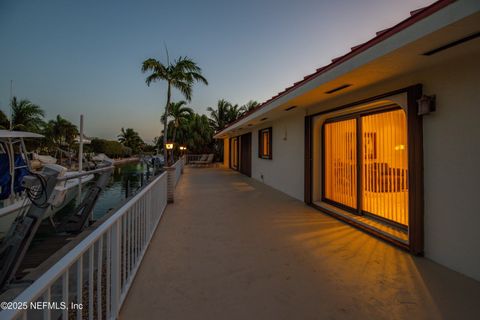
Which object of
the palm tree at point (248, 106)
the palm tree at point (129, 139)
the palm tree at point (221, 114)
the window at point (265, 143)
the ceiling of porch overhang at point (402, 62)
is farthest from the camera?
the palm tree at point (129, 139)

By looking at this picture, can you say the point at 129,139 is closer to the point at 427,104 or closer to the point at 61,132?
the point at 61,132

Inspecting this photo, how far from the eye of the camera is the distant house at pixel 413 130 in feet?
7.91

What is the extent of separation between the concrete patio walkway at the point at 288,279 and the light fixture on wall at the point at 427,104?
190 cm

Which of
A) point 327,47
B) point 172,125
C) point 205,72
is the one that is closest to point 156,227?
point 327,47

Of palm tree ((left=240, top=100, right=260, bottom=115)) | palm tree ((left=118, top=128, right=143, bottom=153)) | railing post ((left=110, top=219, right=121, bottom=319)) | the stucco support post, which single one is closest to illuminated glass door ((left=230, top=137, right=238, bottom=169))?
palm tree ((left=240, top=100, right=260, bottom=115))

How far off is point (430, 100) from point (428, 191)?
45.9 inches

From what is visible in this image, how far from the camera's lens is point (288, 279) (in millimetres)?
2568

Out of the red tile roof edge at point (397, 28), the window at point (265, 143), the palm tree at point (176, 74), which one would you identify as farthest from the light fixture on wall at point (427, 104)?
the palm tree at point (176, 74)

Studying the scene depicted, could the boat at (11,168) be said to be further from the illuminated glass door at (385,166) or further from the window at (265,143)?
the window at (265,143)

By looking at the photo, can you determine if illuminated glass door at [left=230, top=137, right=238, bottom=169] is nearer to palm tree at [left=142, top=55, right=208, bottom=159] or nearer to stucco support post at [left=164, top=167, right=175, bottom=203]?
palm tree at [left=142, top=55, right=208, bottom=159]

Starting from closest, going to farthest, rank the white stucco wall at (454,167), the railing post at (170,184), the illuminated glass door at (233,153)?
the white stucco wall at (454,167) → the railing post at (170,184) → the illuminated glass door at (233,153)

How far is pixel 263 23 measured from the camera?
376 inches

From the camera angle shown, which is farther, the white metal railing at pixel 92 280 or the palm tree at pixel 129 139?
the palm tree at pixel 129 139

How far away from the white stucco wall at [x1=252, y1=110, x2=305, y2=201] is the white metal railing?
14.5 ft
